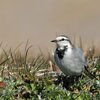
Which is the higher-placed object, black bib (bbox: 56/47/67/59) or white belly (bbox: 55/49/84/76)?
black bib (bbox: 56/47/67/59)

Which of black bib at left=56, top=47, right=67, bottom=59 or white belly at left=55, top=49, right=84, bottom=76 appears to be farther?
black bib at left=56, top=47, right=67, bottom=59

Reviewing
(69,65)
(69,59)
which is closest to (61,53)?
(69,59)

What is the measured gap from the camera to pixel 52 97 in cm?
417

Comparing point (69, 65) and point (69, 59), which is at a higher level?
point (69, 59)

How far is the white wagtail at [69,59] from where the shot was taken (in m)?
5.12

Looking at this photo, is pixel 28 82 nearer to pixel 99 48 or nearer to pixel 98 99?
pixel 98 99

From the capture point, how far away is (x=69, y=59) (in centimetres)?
516

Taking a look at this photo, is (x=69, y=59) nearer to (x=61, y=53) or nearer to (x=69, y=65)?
(x=69, y=65)

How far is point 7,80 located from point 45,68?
1466mm

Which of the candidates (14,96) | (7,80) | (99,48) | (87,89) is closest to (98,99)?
(87,89)

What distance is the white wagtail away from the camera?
512cm

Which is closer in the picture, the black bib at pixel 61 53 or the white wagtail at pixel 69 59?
the white wagtail at pixel 69 59

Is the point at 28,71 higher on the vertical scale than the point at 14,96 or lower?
higher

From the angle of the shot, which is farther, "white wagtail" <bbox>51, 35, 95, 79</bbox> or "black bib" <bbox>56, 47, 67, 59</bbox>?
"black bib" <bbox>56, 47, 67, 59</bbox>
